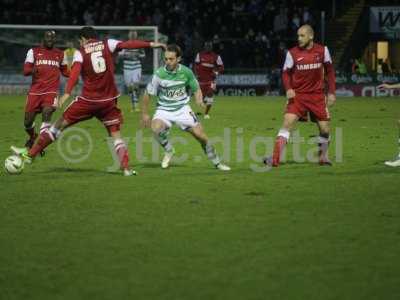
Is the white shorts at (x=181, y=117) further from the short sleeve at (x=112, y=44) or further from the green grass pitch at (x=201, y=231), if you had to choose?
the short sleeve at (x=112, y=44)

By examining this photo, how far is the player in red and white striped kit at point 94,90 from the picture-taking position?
1230cm

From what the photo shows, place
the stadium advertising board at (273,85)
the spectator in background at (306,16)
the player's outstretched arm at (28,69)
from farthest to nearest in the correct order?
the spectator in background at (306,16) → the stadium advertising board at (273,85) → the player's outstretched arm at (28,69)

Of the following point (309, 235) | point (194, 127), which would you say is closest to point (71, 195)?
point (194, 127)

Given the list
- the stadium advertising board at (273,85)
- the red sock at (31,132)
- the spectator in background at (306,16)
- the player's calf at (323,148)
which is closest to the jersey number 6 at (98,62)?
the player's calf at (323,148)

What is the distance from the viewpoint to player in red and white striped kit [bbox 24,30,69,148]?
15383 millimetres

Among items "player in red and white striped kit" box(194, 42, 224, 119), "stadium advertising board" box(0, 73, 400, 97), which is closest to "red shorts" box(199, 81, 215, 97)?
"player in red and white striped kit" box(194, 42, 224, 119)

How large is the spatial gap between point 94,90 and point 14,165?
5.14 feet

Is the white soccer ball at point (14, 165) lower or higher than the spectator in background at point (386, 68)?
lower

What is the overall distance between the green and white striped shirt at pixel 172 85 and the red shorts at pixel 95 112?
751mm

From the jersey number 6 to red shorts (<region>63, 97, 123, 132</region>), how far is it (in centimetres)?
Answer: 47

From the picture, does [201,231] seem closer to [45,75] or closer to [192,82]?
[192,82]

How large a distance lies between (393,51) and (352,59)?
13.7ft

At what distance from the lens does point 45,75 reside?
15523 millimetres

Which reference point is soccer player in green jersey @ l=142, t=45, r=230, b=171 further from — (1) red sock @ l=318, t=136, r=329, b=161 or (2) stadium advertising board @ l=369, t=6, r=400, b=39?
(2) stadium advertising board @ l=369, t=6, r=400, b=39
